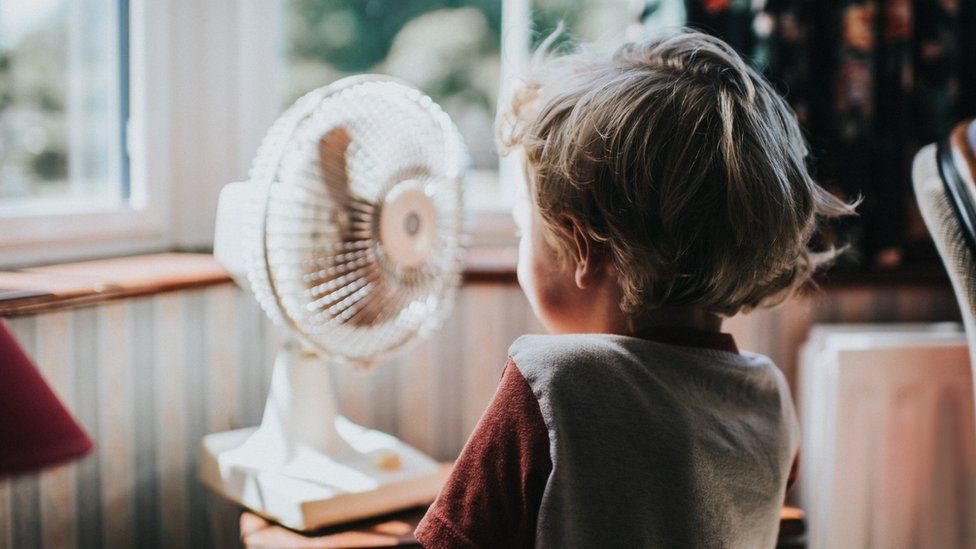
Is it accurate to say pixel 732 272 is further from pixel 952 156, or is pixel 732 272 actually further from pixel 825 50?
pixel 825 50

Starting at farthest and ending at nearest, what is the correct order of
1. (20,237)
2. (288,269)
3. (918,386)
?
(918,386) < (20,237) < (288,269)

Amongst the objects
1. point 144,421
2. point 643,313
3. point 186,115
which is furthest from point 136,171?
point 643,313

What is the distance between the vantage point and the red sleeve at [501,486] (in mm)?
729

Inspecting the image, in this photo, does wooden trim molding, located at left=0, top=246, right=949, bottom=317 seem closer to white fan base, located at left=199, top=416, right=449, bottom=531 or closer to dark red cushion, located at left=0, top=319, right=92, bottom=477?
white fan base, located at left=199, top=416, right=449, bottom=531

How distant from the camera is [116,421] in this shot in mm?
1231

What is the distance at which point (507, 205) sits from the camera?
1687 millimetres

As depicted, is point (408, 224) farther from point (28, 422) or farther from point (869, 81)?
point (869, 81)

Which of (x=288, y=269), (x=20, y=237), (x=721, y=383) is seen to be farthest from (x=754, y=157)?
(x=20, y=237)

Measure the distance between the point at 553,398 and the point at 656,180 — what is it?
21 centimetres

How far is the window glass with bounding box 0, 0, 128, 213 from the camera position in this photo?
4.21 ft

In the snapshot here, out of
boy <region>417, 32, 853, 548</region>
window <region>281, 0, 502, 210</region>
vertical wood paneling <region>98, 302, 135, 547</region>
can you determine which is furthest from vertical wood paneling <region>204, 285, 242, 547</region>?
boy <region>417, 32, 853, 548</region>

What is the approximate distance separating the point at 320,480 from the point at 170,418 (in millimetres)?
378

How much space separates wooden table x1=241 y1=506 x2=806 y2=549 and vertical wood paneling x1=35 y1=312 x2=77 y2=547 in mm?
257

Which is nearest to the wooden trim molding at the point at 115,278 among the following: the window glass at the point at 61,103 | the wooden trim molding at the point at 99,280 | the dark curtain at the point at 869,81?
the wooden trim molding at the point at 99,280
